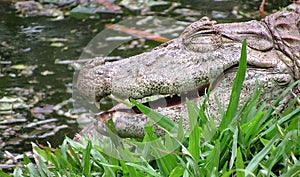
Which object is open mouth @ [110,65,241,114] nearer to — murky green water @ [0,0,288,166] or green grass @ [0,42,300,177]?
green grass @ [0,42,300,177]

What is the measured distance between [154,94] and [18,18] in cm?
383

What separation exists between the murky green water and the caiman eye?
4.48 feet

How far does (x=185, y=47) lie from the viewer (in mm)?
3412

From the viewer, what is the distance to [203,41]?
11.1 feet

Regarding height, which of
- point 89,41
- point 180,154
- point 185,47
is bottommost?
point 89,41

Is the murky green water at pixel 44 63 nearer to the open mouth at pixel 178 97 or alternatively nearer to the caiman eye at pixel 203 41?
the open mouth at pixel 178 97

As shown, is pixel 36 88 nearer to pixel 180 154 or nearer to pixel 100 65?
pixel 100 65

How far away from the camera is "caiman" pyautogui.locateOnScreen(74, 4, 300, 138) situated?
127 inches

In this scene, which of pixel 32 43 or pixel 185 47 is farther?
pixel 32 43

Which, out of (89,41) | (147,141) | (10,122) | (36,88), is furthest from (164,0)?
(147,141)

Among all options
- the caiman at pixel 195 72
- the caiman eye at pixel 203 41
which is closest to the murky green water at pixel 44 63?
the caiman at pixel 195 72

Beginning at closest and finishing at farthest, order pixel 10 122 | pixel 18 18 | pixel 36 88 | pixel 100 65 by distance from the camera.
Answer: pixel 100 65
pixel 10 122
pixel 36 88
pixel 18 18

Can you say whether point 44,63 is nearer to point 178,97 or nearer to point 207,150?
point 178,97

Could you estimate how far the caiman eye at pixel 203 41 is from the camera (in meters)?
3.36
